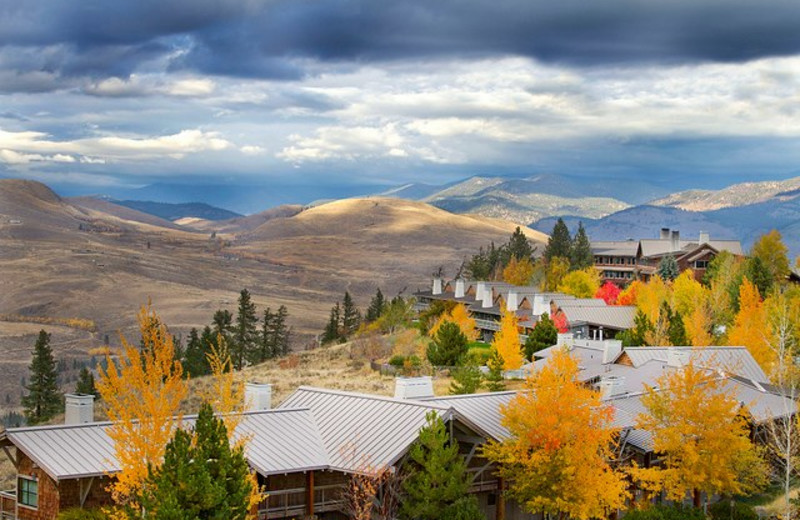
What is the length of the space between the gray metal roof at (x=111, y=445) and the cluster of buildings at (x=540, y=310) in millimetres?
52953

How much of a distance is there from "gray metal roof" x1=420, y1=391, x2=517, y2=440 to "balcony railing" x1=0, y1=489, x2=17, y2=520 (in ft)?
54.1

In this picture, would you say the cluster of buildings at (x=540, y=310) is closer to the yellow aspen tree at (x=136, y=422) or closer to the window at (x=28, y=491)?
the yellow aspen tree at (x=136, y=422)

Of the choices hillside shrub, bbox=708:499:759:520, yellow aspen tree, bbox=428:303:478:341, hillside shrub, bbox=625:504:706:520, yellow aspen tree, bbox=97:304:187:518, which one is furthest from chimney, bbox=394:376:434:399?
yellow aspen tree, bbox=428:303:478:341

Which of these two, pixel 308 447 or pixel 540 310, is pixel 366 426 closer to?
pixel 308 447

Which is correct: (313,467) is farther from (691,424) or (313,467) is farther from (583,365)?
(583,365)

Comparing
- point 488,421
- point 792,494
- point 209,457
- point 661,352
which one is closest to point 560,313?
point 661,352

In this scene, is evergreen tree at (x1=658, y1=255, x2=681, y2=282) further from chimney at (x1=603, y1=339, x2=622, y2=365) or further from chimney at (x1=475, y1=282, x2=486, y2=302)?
chimney at (x1=603, y1=339, x2=622, y2=365)

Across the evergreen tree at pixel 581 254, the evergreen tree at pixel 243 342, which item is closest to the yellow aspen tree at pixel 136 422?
the evergreen tree at pixel 243 342

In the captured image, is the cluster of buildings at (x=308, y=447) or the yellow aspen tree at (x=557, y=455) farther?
the yellow aspen tree at (x=557, y=455)

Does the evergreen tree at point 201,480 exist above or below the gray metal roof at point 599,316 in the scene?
below

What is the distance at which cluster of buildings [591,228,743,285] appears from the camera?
128375mm

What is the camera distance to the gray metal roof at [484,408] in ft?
137

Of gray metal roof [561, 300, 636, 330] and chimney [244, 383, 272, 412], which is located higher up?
gray metal roof [561, 300, 636, 330]

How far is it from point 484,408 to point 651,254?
10329 centimetres
